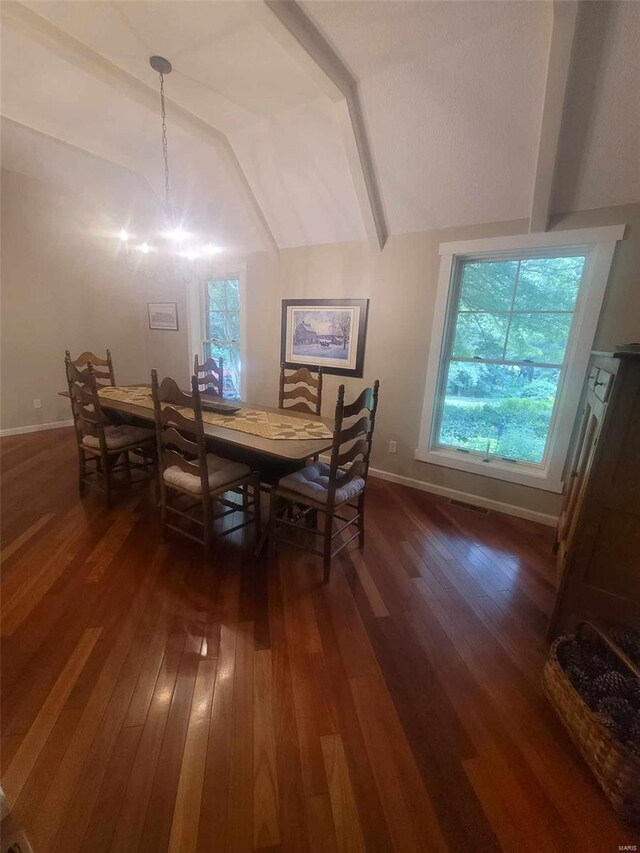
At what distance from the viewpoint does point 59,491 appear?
2.75m

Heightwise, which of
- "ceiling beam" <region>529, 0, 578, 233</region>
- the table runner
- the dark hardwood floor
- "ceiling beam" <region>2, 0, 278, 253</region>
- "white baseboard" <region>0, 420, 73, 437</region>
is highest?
"ceiling beam" <region>2, 0, 278, 253</region>

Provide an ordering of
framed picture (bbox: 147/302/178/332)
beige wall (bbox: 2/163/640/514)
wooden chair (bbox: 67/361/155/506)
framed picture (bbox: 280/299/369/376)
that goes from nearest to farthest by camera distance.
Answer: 1. wooden chair (bbox: 67/361/155/506)
2. beige wall (bbox: 2/163/640/514)
3. framed picture (bbox: 280/299/369/376)
4. framed picture (bbox: 147/302/178/332)

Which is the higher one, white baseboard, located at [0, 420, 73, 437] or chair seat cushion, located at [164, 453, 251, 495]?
chair seat cushion, located at [164, 453, 251, 495]

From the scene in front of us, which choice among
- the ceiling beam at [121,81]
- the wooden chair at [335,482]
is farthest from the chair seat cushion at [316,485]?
the ceiling beam at [121,81]

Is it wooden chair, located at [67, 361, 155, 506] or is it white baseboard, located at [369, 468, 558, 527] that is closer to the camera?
wooden chair, located at [67, 361, 155, 506]

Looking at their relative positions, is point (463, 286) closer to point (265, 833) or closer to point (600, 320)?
point (600, 320)

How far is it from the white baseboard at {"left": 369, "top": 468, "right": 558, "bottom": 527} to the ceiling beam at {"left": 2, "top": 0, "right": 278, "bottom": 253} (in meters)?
2.86

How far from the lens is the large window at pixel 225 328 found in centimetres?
416

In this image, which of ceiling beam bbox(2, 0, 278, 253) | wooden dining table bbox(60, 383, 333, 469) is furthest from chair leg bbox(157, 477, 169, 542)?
ceiling beam bbox(2, 0, 278, 253)

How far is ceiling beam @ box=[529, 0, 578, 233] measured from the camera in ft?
4.90

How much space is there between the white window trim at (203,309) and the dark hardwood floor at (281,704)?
250cm

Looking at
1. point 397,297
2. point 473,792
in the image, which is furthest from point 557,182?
point 473,792

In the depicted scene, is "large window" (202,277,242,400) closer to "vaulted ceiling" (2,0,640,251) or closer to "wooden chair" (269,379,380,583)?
"vaulted ceiling" (2,0,640,251)

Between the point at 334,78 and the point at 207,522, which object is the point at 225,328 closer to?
the point at 334,78
